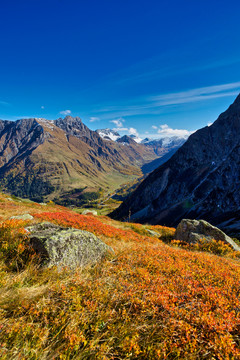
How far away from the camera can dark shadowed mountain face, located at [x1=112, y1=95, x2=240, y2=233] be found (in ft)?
275

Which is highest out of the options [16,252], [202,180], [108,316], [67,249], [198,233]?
[16,252]

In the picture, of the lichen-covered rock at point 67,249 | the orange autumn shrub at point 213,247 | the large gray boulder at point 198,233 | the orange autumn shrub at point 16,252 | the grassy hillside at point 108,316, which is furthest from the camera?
the large gray boulder at point 198,233

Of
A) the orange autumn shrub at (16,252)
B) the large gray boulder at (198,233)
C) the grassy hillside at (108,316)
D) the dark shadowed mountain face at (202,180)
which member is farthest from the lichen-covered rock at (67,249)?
the dark shadowed mountain face at (202,180)

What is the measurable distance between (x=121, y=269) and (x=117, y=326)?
2469 mm

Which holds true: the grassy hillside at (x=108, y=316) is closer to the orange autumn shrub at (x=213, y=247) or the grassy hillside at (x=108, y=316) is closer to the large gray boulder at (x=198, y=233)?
the orange autumn shrub at (x=213, y=247)

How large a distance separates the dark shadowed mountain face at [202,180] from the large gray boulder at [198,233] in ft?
203

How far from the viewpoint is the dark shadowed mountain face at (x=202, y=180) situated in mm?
83938

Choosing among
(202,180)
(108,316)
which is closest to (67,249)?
(108,316)

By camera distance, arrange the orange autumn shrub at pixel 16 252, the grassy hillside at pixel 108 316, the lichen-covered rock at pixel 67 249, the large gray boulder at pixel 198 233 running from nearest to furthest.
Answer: the grassy hillside at pixel 108 316, the orange autumn shrub at pixel 16 252, the lichen-covered rock at pixel 67 249, the large gray boulder at pixel 198 233

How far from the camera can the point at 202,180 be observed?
344 ft

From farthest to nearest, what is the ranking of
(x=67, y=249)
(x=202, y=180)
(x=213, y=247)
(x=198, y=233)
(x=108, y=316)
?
(x=202, y=180) → (x=198, y=233) → (x=213, y=247) → (x=67, y=249) → (x=108, y=316)

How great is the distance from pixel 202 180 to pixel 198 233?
9885 cm

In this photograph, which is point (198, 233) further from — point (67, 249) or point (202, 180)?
point (202, 180)

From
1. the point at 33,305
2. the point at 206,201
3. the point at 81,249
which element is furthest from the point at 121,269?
the point at 206,201
